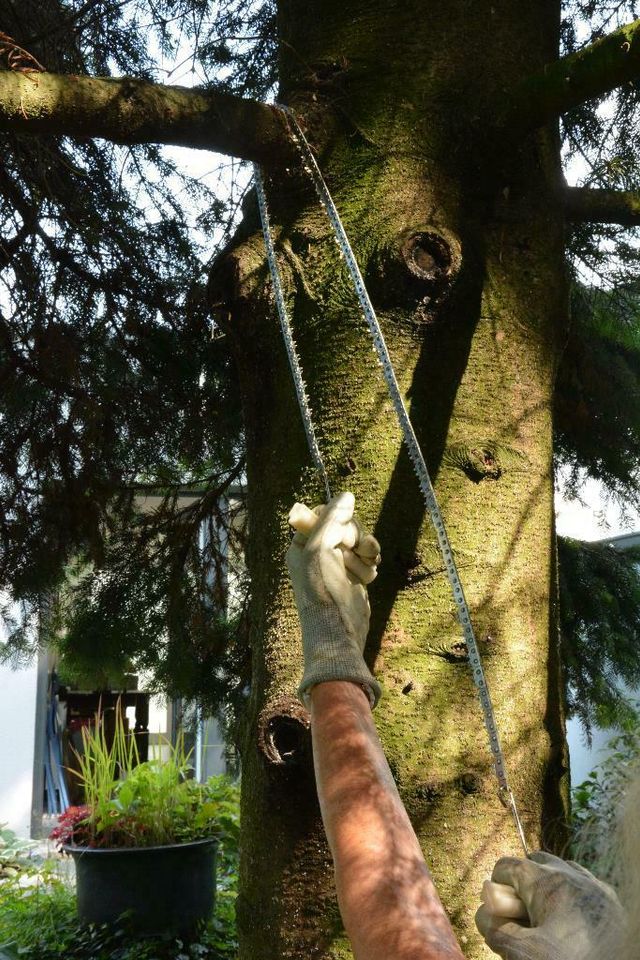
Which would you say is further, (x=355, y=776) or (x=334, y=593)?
(x=334, y=593)

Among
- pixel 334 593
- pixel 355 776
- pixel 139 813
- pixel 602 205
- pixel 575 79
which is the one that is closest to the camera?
pixel 355 776

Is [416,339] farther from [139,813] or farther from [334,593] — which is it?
[139,813]

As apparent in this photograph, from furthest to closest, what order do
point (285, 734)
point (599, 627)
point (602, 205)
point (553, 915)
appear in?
point (599, 627) < point (602, 205) < point (285, 734) < point (553, 915)

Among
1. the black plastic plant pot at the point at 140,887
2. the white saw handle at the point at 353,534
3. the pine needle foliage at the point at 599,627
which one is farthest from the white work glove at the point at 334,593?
the black plastic plant pot at the point at 140,887

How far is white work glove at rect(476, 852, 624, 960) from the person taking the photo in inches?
31.1

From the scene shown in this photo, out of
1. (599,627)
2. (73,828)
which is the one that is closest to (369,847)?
(599,627)

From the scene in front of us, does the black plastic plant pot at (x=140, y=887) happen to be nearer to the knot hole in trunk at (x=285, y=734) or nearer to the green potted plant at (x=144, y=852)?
the green potted plant at (x=144, y=852)

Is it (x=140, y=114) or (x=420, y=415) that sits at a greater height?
(x=140, y=114)

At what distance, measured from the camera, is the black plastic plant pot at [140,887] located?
3736 millimetres

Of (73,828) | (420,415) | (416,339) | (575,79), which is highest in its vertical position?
(575,79)

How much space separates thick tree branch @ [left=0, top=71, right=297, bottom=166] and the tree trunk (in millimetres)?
106

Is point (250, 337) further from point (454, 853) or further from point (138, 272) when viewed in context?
point (138, 272)

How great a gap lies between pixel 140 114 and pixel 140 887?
3.22 meters

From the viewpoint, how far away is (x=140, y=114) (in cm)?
155
